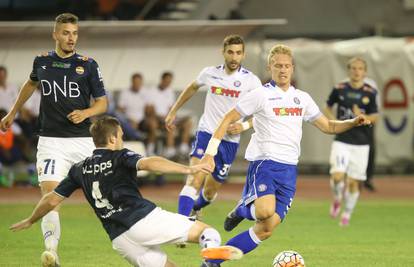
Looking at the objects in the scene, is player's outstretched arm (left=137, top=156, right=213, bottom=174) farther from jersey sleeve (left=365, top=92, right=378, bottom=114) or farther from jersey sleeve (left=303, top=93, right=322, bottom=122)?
jersey sleeve (left=365, top=92, right=378, bottom=114)

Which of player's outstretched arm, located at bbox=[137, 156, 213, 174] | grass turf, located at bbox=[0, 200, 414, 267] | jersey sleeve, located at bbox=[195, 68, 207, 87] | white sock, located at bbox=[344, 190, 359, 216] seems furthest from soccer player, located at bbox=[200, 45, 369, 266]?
white sock, located at bbox=[344, 190, 359, 216]

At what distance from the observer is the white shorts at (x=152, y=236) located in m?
9.01

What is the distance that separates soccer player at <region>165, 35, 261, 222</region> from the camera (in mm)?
13750

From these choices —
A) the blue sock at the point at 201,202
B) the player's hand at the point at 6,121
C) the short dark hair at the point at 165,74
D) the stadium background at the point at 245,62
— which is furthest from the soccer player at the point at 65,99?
the short dark hair at the point at 165,74

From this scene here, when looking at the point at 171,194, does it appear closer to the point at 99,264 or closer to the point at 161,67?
the point at 161,67

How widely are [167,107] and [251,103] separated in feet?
40.3

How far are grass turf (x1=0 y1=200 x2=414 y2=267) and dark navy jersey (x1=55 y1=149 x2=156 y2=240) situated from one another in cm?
256

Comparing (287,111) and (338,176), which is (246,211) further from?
(338,176)

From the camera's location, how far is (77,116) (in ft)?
37.0

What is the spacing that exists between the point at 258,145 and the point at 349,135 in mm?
5988

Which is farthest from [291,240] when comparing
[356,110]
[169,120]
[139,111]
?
[139,111]

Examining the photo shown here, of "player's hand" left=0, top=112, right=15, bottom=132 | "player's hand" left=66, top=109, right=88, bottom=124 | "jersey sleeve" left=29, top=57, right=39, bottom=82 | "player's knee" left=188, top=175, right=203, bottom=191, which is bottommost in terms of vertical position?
"player's knee" left=188, top=175, right=203, bottom=191

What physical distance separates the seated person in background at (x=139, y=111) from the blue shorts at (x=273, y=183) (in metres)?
11.7

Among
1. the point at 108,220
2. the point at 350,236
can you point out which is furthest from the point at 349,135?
the point at 108,220
